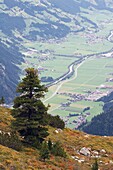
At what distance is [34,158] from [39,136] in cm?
443

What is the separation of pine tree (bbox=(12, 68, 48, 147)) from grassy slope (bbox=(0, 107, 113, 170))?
1803 millimetres

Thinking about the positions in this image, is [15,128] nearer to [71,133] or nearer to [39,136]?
[39,136]

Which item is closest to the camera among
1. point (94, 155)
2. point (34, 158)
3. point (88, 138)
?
point (34, 158)

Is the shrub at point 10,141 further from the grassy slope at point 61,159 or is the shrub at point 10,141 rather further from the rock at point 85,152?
the rock at point 85,152

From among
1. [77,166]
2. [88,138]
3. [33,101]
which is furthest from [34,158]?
[88,138]

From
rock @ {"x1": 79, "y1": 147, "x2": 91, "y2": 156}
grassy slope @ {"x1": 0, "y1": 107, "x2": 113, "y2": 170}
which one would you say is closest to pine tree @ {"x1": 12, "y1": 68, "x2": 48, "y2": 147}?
grassy slope @ {"x1": 0, "y1": 107, "x2": 113, "y2": 170}

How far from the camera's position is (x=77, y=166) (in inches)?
1379

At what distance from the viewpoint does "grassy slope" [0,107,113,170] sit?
31.2 m

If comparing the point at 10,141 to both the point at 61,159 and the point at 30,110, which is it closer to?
the point at 30,110

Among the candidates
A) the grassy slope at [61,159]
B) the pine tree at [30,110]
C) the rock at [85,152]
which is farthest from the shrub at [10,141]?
the rock at [85,152]

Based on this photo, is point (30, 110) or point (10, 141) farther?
point (30, 110)

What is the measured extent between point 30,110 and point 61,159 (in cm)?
516

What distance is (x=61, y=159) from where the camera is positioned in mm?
36469

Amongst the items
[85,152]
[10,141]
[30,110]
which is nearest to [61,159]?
[10,141]
